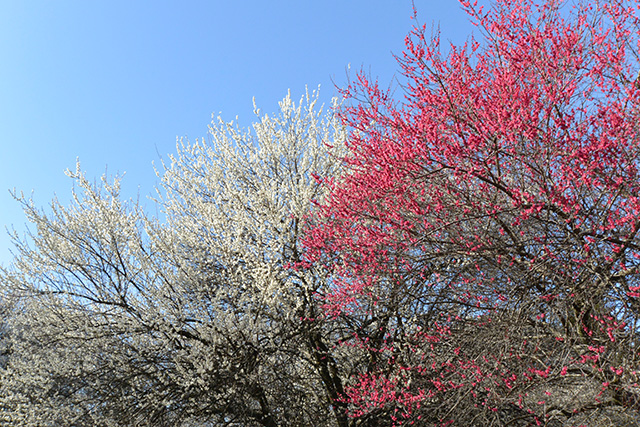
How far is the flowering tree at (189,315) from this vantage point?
6.55 meters

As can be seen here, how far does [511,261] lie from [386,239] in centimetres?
123

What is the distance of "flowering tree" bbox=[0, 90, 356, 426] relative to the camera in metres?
6.55

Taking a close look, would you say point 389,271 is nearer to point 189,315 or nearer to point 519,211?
point 519,211

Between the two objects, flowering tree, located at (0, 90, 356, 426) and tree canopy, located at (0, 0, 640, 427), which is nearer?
tree canopy, located at (0, 0, 640, 427)

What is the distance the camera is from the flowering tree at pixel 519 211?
417 cm

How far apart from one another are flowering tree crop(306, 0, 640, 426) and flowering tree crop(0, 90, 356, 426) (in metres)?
1.63

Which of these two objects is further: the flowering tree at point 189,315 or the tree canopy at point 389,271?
the flowering tree at point 189,315

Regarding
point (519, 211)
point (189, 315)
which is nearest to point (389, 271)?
point (519, 211)

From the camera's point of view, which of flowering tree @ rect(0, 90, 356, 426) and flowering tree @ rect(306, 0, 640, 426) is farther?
flowering tree @ rect(0, 90, 356, 426)

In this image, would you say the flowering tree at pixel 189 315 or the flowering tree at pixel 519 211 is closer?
the flowering tree at pixel 519 211

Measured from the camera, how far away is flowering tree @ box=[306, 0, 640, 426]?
4.17m

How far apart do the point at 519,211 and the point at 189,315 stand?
4.82m

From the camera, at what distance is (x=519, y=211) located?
4.42 m

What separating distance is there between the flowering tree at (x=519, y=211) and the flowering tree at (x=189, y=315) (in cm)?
163
